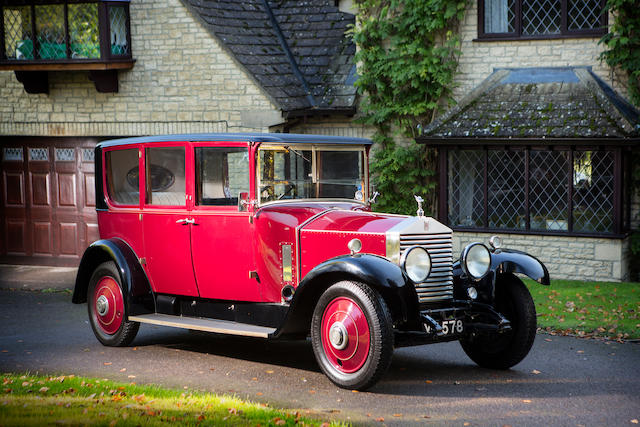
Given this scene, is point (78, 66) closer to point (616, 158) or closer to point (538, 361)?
point (616, 158)

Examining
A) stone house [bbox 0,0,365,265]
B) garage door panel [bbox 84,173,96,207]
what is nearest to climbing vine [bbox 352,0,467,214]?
stone house [bbox 0,0,365,265]

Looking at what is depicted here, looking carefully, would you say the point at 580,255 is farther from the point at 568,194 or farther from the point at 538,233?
the point at 568,194

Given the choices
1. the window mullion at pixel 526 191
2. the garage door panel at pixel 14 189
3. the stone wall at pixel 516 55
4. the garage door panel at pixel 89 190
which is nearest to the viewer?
the window mullion at pixel 526 191

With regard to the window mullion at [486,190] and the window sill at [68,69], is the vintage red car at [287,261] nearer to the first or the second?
the window mullion at [486,190]

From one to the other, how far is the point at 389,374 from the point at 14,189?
10.7 m

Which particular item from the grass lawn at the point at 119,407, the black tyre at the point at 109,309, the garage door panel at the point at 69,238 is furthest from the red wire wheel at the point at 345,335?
the garage door panel at the point at 69,238

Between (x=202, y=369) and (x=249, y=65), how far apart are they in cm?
740

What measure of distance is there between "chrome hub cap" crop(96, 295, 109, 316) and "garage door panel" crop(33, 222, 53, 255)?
299 inches

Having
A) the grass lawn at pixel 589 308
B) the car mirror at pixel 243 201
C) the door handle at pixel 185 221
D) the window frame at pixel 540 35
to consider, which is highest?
the window frame at pixel 540 35

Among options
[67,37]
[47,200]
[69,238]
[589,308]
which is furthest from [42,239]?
[589,308]

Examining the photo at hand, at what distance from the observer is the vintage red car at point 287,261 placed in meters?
6.78

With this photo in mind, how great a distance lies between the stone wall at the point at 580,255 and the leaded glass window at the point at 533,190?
0.55ft

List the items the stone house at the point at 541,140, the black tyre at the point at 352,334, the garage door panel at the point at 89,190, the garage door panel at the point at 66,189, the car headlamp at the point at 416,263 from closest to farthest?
the black tyre at the point at 352,334, the car headlamp at the point at 416,263, the stone house at the point at 541,140, the garage door panel at the point at 89,190, the garage door panel at the point at 66,189

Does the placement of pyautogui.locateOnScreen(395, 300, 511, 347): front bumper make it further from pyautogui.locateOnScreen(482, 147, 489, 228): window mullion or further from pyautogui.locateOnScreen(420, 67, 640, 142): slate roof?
pyautogui.locateOnScreen(482, 147, 489, 228): window mullion
